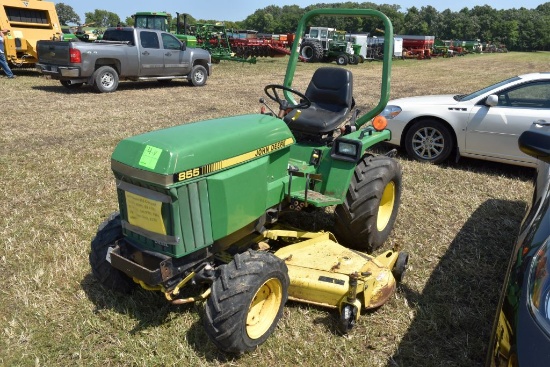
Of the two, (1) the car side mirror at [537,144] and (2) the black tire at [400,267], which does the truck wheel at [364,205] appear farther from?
(1) the car side mirror at [537,144]

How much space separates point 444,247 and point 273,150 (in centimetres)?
195

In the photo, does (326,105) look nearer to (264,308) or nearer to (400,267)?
(400,267)

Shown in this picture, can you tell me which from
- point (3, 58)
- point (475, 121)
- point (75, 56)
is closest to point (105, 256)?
point (475, 121)

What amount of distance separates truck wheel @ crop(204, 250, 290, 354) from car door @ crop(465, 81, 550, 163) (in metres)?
4.29

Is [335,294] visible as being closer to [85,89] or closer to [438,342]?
[438,342]

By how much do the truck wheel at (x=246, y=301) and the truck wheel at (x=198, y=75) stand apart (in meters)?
11.8

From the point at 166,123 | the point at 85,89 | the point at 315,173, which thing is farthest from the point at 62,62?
the point at 315,173

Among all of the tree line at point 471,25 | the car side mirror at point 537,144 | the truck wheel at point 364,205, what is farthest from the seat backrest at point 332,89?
the tree line at point 471,25

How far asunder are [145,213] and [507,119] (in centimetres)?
495

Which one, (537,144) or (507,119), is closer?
(537,144)

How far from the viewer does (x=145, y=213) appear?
102 inches

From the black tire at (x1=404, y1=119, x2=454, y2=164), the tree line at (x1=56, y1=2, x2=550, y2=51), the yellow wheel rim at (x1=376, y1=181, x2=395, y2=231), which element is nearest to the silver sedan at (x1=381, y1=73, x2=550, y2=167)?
the black tire at (x1=404, y1=119, x2=454, y2=164)

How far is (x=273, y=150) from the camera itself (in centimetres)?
308

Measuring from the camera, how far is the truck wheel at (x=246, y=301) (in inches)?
96.2
